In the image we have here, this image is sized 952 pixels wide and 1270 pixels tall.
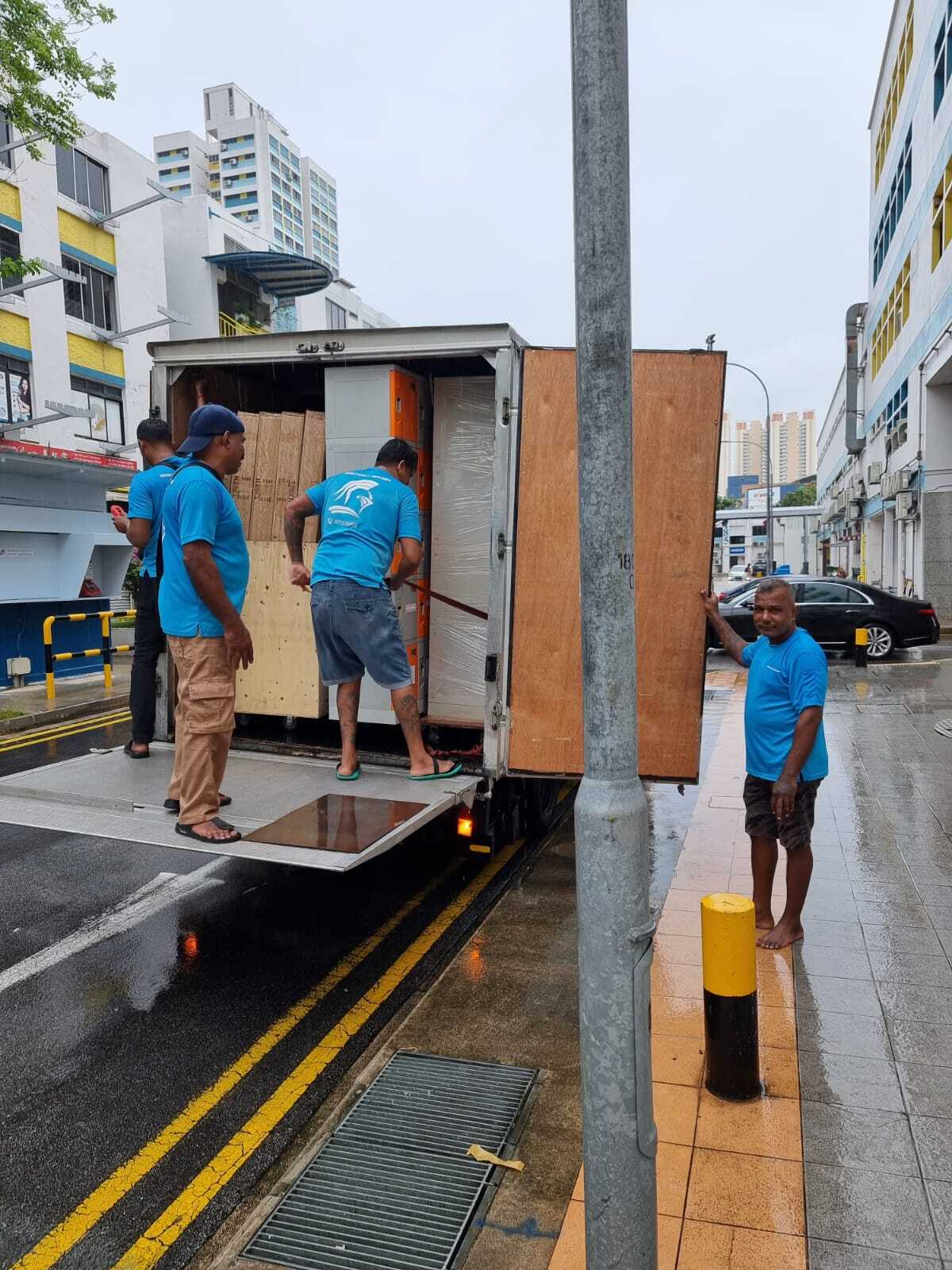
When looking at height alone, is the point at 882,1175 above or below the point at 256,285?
below

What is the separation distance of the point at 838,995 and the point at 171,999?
311 centimetres

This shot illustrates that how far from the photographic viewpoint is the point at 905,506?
2505cm

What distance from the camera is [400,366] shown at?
600cm

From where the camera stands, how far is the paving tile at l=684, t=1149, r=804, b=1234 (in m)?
2.89

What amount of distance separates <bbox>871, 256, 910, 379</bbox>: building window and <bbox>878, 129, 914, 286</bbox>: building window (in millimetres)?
1856

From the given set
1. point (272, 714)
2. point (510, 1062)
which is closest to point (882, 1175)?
point (510, 1062)

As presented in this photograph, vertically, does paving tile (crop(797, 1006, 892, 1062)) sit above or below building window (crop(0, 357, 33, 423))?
below

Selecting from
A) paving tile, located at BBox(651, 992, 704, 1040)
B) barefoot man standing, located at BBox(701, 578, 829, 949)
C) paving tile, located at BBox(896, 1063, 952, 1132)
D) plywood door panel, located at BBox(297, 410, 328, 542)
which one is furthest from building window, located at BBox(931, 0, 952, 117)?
paving tile, located at BBox(896, 1063, 952, 1132)

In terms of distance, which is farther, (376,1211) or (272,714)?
(272,714)

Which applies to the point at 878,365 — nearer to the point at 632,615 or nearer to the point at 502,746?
the point at 502,746

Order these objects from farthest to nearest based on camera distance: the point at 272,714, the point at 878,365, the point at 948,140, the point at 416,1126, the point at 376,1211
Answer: the point at 878,365 → the point at 948,140 → the point at 272,714 → the point at 416,1126 → the point at 376,1211

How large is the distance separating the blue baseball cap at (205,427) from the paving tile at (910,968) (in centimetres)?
409

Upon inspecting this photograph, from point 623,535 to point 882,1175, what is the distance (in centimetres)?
236

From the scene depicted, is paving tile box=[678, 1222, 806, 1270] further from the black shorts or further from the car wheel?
the car wheel
